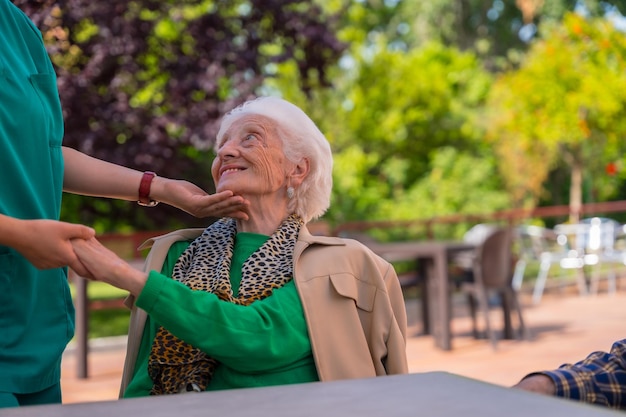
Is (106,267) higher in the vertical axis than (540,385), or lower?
higher

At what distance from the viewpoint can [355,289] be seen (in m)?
1.83

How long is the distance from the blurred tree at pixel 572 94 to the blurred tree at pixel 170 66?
6.36 m

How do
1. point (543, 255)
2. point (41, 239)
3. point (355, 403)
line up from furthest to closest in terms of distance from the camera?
point (543, 255)
point (41, 239)
point (355, 403)

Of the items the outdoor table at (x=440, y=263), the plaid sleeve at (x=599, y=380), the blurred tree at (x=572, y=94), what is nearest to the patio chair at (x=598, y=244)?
the blurred tree at (x=572, y=94)

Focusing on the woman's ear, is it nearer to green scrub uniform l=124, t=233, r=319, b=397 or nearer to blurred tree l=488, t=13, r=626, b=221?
green scrub uniform l=124, t=233, r=319, b=397

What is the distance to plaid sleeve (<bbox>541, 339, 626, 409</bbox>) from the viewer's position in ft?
4.40

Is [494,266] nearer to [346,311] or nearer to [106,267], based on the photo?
[346,311]

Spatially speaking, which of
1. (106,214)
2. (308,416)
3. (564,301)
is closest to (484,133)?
(564,301)

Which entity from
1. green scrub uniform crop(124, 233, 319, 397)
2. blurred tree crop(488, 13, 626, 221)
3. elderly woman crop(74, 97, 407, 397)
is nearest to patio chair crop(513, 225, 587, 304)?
blurred tree crop(488, 13, 626, 221)

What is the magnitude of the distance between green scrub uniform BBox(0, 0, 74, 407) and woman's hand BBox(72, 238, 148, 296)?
12 cm

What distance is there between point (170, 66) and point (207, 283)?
5.57 meters

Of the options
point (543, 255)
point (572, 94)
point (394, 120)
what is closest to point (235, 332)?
point (543, 255)

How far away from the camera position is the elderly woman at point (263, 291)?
1652mm

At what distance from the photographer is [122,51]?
6.83 metres
